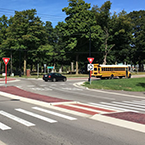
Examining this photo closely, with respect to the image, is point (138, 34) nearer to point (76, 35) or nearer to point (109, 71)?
point (76, 35)

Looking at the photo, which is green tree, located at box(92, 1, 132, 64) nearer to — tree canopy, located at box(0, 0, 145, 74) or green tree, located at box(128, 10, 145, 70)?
tree canopy, located at box(0, 0, 145, 74)

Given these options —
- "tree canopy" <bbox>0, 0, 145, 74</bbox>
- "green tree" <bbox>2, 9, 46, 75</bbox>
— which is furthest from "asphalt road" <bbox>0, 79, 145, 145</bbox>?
"green tree" <bbox>2, 9, 46, 75</bbox>

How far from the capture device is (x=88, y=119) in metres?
8.76

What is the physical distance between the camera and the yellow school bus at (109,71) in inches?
1666

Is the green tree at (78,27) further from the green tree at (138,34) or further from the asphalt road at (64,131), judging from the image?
the asphalt road at (64,131)

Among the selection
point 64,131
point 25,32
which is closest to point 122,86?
point 64,131

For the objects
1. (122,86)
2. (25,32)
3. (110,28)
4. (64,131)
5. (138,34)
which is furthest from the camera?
(138,34)

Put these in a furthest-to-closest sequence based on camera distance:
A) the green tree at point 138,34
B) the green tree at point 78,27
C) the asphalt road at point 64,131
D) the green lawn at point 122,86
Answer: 1. the green tree at point 138,34
2. the green tree at point 78,27
3. the green lawn at point 122,86
4. the asphalt road at point 64,131

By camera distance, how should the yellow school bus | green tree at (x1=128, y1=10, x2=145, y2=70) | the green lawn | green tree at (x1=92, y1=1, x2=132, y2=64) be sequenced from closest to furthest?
the green lawn, the yellow school bus, green tree at (x1=92, y1=1, x2=132, y2=64), green tree at (x1=128, y1=10, x2=145, y2=70)

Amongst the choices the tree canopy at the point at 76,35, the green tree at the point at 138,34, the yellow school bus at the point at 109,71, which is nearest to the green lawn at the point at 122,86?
the yellow school bus at the point at 109,71

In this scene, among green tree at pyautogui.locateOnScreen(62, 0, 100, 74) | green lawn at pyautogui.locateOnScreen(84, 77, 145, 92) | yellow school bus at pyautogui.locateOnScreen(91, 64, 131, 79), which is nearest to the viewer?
green lawn at pyautogui.locateOnScreen(84, 77, 145, 92)

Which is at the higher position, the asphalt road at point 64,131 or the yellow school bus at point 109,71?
the yellow school bus at point 109,71

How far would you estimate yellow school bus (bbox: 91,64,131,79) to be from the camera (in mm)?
42312

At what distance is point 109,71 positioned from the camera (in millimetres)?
43188
